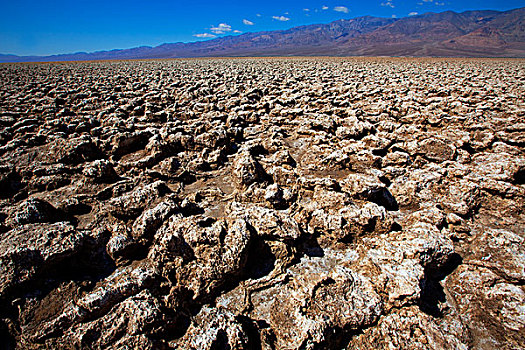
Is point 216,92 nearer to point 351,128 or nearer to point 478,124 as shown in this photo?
point 351,128

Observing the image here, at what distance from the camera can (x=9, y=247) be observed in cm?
189

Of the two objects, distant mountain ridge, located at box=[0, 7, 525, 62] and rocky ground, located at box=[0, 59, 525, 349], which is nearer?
rocky ground, located at box=[0, 59, 525, 349]

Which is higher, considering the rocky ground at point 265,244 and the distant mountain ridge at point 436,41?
the distant mountain ridge at point 436,41

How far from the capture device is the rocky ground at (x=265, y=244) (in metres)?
1.59

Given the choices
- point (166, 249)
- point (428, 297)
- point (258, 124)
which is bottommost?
point (428, 297)

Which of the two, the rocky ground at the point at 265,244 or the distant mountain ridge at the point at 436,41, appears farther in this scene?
the distant mountain ridge at the point at 436,41

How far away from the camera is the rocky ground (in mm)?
1593

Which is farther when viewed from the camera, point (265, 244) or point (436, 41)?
point (436, 41)

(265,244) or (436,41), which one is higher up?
(436,41)

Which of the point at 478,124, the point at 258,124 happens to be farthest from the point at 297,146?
the point at 478,124

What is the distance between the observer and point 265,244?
219cm

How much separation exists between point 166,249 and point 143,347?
67 centimetres

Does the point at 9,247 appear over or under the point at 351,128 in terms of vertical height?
under

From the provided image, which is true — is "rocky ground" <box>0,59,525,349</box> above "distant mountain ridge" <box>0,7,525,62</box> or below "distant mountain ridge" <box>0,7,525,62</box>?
below
